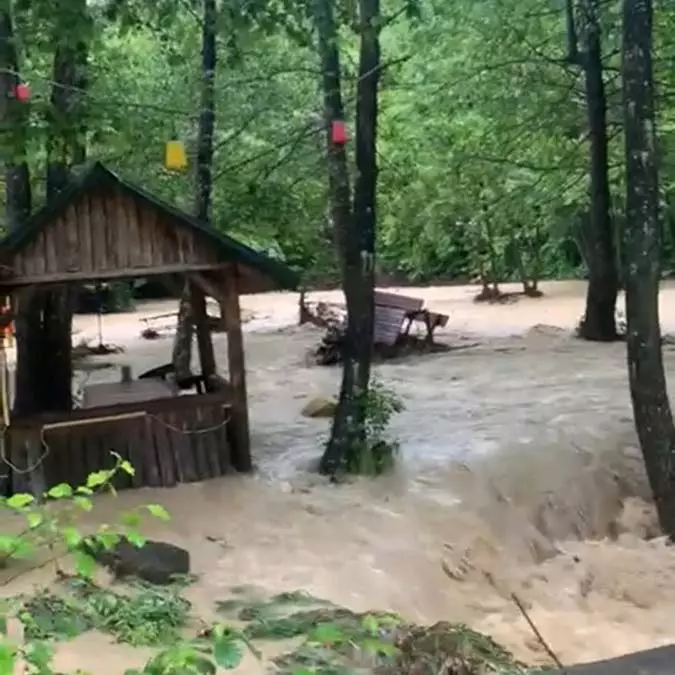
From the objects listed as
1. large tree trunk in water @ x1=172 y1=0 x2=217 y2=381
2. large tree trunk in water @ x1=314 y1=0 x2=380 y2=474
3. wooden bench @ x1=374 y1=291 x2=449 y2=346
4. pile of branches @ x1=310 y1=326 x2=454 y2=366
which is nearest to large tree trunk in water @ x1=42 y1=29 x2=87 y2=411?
large tree trunk in water @ x1=314 y1=0 x2=380 y2=474

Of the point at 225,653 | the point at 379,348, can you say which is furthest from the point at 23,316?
the point at 225,653

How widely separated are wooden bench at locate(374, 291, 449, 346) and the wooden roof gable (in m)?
7.37

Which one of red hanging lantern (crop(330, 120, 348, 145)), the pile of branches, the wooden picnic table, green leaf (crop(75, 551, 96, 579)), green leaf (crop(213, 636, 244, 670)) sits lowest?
the pile of branches

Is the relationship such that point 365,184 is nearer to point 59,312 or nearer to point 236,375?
point 236,375

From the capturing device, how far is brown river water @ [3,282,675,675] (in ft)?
23.4

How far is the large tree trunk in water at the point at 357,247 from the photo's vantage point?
378 inches

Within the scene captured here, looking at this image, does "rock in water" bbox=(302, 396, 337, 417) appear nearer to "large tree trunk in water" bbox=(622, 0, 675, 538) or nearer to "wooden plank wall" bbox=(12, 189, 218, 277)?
"wooden plank wall" bbox=(12, 189, 218, 277)

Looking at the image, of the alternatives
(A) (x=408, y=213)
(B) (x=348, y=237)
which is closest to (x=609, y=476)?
(B) (x=348, y=237)

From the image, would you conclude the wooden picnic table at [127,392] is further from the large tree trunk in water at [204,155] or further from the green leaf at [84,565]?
the green leaf at [84,565]

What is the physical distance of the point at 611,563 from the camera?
8.49m

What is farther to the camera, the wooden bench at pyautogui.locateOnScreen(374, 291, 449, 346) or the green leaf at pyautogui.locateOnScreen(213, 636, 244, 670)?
the wooden bench at pyautogui.locateOnScreen(374, 291, 449, 346)

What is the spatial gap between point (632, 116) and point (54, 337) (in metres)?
5.45

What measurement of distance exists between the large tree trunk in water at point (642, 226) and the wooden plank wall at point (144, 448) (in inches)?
133

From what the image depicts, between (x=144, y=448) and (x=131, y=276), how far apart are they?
1389 mm
